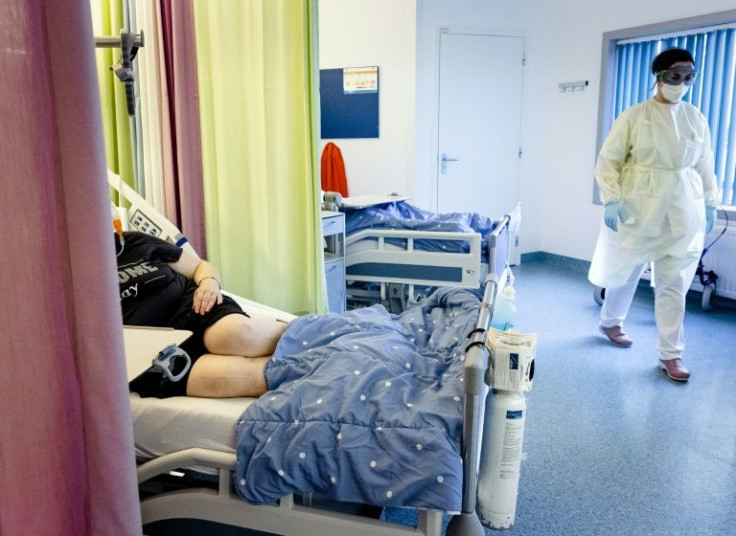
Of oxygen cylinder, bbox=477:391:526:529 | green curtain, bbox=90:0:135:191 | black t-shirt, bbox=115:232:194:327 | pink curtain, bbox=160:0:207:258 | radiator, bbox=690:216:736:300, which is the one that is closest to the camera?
oxygen cylinder, bbox=477:391:526:529

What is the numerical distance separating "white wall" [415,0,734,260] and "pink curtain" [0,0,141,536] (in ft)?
13.8

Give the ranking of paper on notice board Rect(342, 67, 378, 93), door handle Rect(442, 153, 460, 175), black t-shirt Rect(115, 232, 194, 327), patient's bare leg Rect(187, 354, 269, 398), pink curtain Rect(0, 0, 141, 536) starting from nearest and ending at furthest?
1. pink curtain Rect(0, 0, 141, 536)
2. patient's bare leg Rect(187, 354, 269, 398)
3. black t-shirt Rect(115, 232, 194, 327)
4. paper on notice board Rect(342, 67, 378, 93)
5. door handle Rect(442, 153, 460, 175)

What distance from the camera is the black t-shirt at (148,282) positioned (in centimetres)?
203

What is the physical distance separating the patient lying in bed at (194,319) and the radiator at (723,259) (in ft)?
11.9

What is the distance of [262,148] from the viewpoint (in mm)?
2684

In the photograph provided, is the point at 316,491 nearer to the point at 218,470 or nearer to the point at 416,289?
the point at 218,470

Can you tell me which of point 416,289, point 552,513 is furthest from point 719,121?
point 552,513

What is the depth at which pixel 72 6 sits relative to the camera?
980 mm

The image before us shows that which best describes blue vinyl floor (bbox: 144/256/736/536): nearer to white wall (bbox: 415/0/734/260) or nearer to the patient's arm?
the patient's arm

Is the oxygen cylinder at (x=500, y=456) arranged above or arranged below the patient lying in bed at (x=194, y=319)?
below

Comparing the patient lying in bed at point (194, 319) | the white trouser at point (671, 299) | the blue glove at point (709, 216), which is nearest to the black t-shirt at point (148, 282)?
the patient lying in bed at point (194, 319)

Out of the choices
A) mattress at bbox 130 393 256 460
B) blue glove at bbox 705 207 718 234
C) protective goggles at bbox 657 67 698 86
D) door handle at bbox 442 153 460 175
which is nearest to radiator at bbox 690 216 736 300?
blue glove at bbox 705 207 718 234

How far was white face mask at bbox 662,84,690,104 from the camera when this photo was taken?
10.5 feet

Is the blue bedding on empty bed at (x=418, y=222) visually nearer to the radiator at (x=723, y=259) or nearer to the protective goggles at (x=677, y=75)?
the protective goggles at (x=677, y=75)
